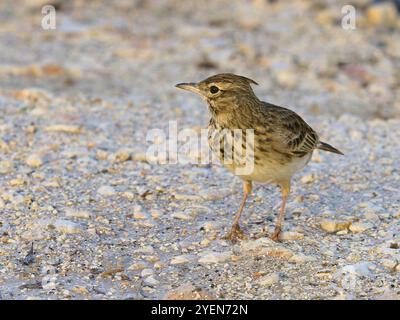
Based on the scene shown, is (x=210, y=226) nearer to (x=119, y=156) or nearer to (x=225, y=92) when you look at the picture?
(x=225, y=92)

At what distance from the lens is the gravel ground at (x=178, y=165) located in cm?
546

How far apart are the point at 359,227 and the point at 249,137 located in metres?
1.19

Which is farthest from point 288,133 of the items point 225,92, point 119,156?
point 119,156

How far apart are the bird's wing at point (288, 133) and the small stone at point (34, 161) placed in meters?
2.32

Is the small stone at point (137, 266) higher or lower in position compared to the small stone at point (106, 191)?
lower

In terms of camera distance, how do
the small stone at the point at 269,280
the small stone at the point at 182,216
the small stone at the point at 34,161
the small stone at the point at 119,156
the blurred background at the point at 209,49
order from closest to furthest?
the small stone at the point at 269,280, the small stone at the point at 182,216, the small stone at the point at 34,161, the small stone at the point at 119,156, the blurred background at the point at 209,49

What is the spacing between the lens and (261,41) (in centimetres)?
1165

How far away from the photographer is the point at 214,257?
570 cm

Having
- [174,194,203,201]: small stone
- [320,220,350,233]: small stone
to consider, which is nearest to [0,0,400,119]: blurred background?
[174,194,203,201]: small stone

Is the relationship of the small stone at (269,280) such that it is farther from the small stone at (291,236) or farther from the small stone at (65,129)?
the small stone at (65,129)

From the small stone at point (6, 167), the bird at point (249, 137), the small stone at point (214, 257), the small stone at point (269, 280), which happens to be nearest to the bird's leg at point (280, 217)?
the bird at point (249, 137)

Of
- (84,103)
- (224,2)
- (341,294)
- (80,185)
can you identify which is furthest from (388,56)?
(341,294)
